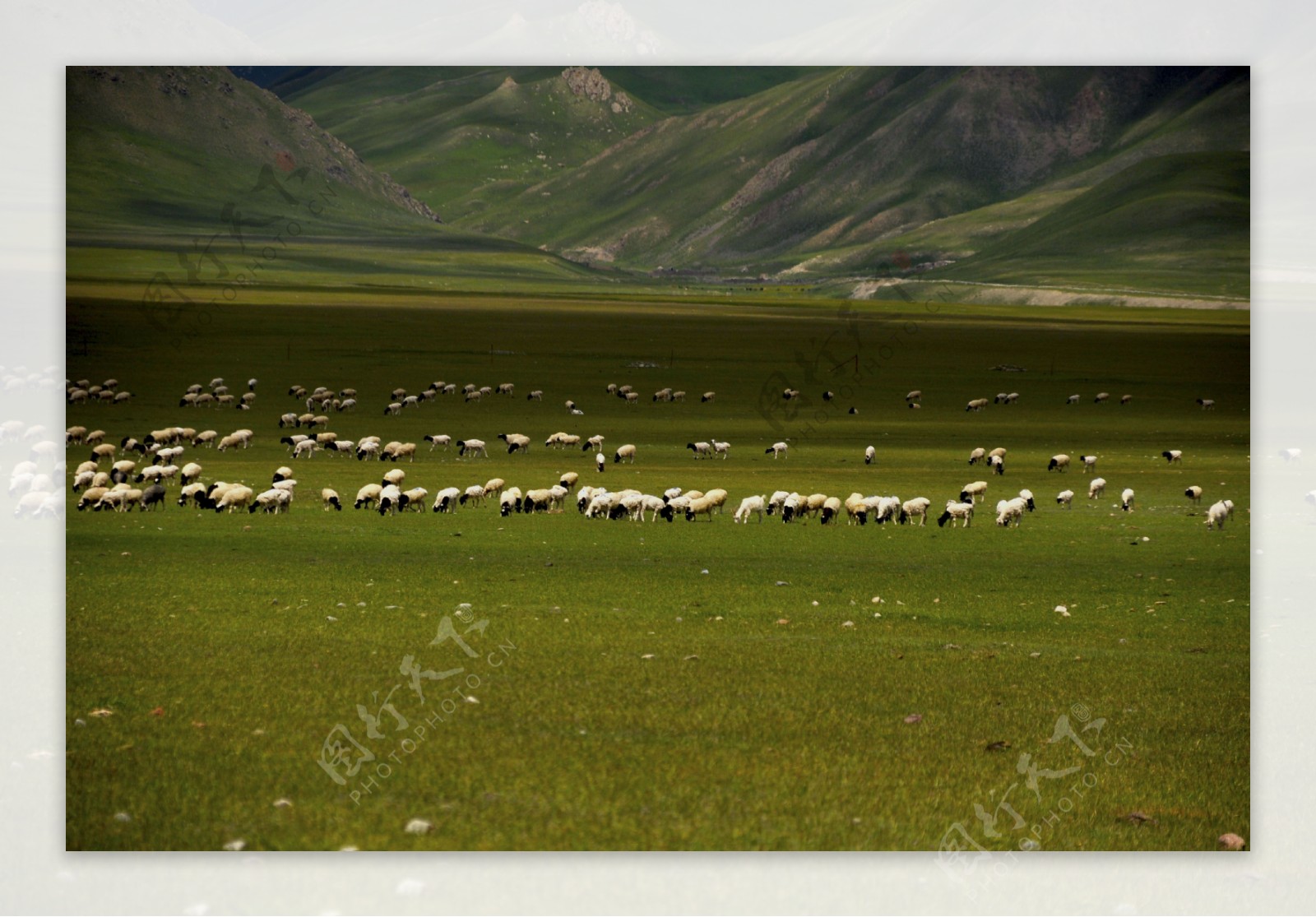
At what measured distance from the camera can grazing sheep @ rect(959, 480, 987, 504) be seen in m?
34.7

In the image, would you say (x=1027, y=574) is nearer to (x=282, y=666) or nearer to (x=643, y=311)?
(x=282, y=666)

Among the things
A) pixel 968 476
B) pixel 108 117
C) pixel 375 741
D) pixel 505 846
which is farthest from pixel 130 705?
pixel 108 117

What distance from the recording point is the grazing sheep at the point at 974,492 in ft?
114

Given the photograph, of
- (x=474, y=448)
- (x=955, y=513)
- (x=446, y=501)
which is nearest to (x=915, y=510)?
(x=955, y=513)

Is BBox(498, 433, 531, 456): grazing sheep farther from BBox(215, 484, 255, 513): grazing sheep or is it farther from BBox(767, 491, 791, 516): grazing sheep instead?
BBox(215, 484, 255, 513): grazing sheep

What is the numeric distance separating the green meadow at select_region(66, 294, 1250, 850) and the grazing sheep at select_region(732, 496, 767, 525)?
1171 mm

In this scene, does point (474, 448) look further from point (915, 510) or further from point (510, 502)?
point (915, 510)

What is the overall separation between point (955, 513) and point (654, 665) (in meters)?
16.8

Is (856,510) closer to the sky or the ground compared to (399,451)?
closer to the ground

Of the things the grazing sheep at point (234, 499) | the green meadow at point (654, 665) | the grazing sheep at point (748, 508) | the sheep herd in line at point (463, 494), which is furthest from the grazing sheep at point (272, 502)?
the grazing sheep at point (748, 508)

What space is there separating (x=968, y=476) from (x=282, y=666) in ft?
94.0

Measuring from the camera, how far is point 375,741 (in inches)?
512

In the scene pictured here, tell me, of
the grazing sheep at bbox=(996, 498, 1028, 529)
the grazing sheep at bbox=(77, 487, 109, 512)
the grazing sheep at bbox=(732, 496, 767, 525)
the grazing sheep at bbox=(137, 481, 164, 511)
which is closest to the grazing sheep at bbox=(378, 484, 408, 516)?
the grazing sheep at bbox=(137, 481, 164, 511)

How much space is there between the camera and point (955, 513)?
102 ft
